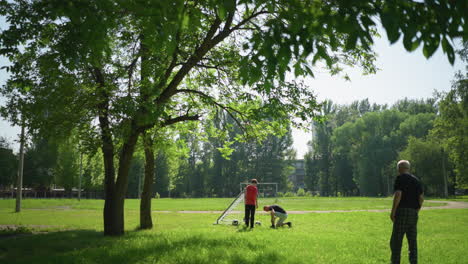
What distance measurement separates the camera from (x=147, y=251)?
330 inches

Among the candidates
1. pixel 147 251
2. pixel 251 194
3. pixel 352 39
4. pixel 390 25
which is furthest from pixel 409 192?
pixel 251 194

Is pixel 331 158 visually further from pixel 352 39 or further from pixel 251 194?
pixel 352 39

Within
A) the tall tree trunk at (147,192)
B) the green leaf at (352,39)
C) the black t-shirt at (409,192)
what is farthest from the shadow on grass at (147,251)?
the green leaf at (352,39)

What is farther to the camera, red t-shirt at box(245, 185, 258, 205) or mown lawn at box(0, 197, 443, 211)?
mown lawn at box(0, 197, 443, 211)

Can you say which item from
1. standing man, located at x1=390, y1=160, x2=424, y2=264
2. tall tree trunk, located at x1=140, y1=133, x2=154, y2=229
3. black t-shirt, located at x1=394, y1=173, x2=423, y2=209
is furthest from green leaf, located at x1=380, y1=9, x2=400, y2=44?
tall tree trunk, located at x1=140, y1=133, x2=154, y2=229

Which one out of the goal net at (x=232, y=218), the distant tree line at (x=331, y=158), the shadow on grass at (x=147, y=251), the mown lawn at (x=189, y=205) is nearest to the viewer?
the shadow on grass at (x=147, y=251)

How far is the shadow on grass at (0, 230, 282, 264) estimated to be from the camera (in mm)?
7488

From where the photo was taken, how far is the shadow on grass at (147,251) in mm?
7488

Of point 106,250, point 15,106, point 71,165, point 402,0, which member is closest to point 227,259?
point 106,250

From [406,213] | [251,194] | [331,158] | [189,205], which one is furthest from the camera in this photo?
[331,158]

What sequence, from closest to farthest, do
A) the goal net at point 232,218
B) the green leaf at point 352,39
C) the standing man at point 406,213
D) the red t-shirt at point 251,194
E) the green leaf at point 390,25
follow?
the green leaf at point 390,25
the green leaf at point 352,39
the standing man at point 406,213
the red t-shirt at point 251,194
the goal net at point 232,218

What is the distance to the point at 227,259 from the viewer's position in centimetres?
752

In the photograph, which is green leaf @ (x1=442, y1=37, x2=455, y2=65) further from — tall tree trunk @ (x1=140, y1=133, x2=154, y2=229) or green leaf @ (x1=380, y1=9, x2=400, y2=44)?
tall tree trunk @ (x1=140, y1=133, x2=154, y2=229)

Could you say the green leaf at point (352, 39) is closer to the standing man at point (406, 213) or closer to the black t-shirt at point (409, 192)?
the standing man at point (406, 213)
